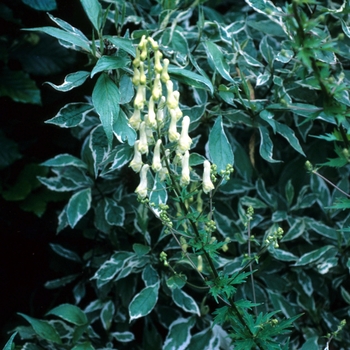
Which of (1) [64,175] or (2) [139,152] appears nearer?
(2) [139,152]

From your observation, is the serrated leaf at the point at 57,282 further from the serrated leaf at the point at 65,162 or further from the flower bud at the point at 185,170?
the flower bud at the point at 185,170

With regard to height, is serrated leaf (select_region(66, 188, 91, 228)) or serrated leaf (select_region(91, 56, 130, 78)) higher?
serrated leaf (select_region(91, 56, 130, 78))

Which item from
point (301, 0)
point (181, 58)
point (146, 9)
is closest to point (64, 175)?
point (181, 58)

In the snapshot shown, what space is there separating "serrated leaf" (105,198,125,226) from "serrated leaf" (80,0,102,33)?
0.60 m

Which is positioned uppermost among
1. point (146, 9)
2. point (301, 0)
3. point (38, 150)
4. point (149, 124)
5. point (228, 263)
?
point (301, 0)

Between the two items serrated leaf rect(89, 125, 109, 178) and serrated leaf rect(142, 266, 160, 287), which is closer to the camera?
serrated leaf rect(89, 125, 109, 178)

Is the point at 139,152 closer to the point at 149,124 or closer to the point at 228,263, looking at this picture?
the point at 149,124

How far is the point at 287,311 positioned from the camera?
1574 millimetres

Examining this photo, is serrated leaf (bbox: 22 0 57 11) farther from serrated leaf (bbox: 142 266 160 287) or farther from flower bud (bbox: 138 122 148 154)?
serrated leaf (bbox: 142 266 160 287)

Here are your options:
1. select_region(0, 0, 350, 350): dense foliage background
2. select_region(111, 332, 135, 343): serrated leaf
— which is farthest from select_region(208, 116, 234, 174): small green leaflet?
select_region(111, 332, 135, 343): serrated leaf

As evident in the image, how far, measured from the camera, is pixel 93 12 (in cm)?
119

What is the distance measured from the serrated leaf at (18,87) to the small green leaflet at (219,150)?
59cm

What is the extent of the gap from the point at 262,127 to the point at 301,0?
2.01ft

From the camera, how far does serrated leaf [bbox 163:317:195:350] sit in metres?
1.51
